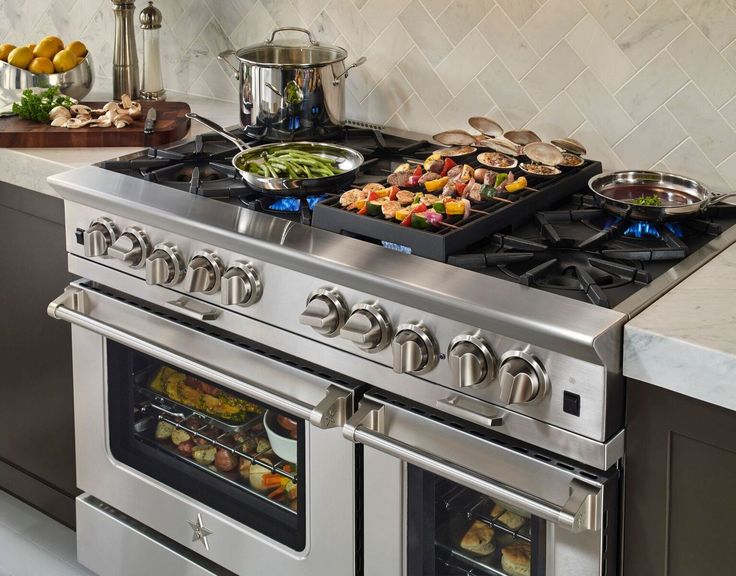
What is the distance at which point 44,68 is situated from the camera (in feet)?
9.59

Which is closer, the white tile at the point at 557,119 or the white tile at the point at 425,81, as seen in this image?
the white tile at the point at 557,119

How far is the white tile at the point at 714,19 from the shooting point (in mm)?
2121

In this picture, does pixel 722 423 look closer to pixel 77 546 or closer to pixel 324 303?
pixel 324 303

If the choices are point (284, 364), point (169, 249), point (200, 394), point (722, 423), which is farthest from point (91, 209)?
point (722, 423)

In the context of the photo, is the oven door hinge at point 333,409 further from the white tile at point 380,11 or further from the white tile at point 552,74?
the white tile at point 380,11

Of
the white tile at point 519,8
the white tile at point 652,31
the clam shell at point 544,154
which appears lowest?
the clam shell at point 544,154

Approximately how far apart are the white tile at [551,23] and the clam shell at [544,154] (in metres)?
0.33

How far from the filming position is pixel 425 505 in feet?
6.15

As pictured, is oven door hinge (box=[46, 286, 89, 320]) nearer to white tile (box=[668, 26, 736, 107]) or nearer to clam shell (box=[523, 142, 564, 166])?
clam shell (box=[523, 142, 564, 166])

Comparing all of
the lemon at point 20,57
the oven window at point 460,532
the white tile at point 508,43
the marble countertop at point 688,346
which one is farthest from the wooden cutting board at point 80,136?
the marble countertop at point 688,346

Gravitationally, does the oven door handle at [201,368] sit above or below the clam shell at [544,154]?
below

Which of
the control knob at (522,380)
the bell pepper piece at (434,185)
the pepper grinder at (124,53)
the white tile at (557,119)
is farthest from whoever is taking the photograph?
the pepper grinder at (124,53)

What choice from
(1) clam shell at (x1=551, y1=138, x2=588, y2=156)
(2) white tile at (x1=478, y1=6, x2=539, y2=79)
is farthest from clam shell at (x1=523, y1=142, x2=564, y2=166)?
(2) white tile at (x1=478, y1=6, x2=539, y2=79)

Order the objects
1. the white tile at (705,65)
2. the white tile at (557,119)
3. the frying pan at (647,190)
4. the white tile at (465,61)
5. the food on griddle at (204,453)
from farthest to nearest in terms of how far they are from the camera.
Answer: the white tile at (465,61), the white tile at (557,119), the food on griddle at (204,453), the white tile at (705,65), the frying pan at (647,190)
